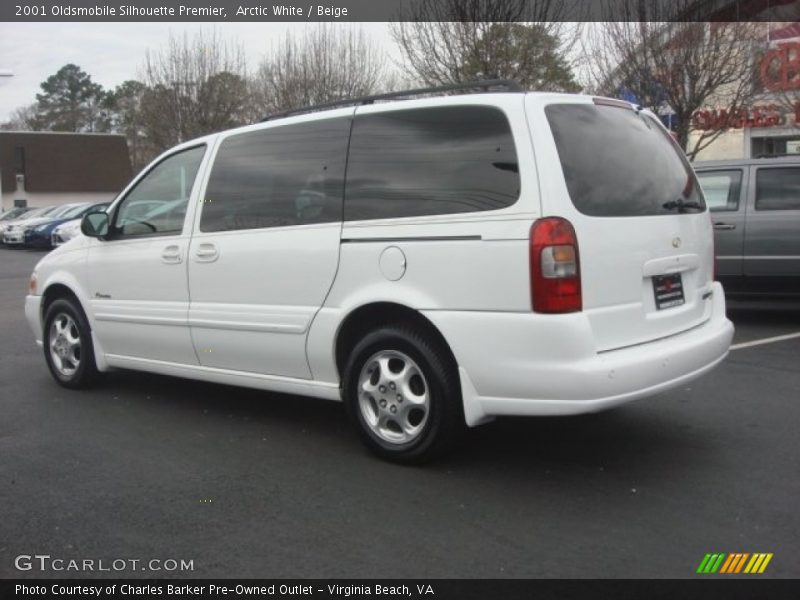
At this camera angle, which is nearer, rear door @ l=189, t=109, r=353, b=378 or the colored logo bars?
the colored logo bars

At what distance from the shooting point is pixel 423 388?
164 inches

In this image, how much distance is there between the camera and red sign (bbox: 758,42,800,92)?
18062 millimetres

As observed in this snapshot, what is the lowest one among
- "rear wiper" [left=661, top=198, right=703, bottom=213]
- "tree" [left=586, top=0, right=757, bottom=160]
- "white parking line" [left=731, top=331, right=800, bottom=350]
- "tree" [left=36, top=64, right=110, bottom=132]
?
"white parking line" [left=731, top=331, right=800, bottom=350]

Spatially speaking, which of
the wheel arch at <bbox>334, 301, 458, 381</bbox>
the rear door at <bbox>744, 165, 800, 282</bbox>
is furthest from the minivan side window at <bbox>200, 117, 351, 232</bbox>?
the rear door at <bbox>744, 165, 800, 282</bbox>

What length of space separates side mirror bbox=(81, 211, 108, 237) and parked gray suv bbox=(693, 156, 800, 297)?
611 centimetres

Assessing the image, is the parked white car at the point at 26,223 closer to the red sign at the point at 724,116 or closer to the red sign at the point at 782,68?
the red sign at the point at 724,116

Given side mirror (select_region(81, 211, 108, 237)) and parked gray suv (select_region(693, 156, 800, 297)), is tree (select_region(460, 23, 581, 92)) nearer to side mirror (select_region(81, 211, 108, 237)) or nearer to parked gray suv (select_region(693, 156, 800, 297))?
parked gray suv (select_region(693, 156, 800, 297))

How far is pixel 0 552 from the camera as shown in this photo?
3.35m

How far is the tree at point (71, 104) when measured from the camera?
236 ft

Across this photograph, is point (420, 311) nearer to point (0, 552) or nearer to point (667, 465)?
point (667, 465)

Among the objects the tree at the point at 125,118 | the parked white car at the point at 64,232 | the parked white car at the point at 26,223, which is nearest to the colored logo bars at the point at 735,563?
the parked white car at the point at 64,232

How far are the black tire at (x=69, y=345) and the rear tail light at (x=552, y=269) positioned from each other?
3751mm

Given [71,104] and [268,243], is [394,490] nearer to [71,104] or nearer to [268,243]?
[268,243]
